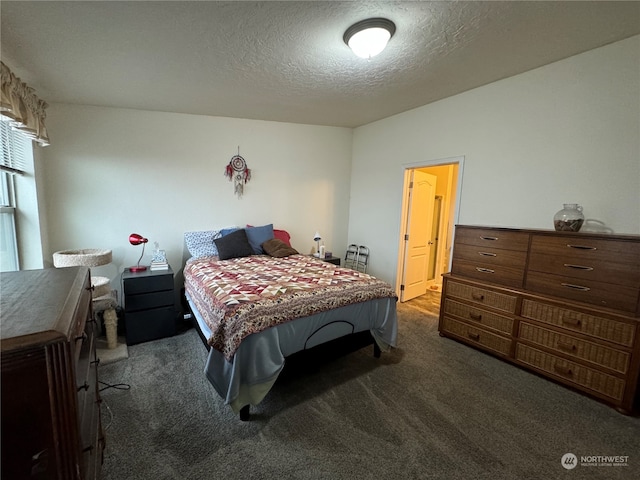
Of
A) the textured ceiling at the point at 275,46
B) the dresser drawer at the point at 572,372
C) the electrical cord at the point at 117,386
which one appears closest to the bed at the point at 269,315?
the electrical cord at the point at 117,386

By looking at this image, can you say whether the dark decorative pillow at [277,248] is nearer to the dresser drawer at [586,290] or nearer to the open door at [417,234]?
the open door at [417,234]

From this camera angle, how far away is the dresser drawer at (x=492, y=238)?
2.51 metres

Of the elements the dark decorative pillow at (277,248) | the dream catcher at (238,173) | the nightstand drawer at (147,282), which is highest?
the dream catcher at (238,173)

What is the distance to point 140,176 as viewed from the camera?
3.40m

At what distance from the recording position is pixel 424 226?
4320mm

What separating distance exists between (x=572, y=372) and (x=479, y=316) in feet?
2.50

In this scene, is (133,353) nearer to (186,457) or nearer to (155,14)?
(186,457)

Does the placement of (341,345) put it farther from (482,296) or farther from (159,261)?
(159,261)

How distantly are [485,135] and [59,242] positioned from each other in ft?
15.6

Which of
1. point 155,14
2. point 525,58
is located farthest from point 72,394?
point 525,58

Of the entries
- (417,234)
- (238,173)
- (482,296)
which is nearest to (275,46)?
(238,173)

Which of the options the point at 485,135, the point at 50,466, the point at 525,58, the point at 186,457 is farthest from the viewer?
the point at 485,135

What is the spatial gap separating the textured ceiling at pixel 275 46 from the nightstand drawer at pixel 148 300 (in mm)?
2062

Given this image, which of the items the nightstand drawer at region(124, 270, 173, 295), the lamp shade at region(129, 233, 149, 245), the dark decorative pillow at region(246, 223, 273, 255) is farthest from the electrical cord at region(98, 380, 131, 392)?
the dark decorative pillow at region(246, 223, 273, 255)
